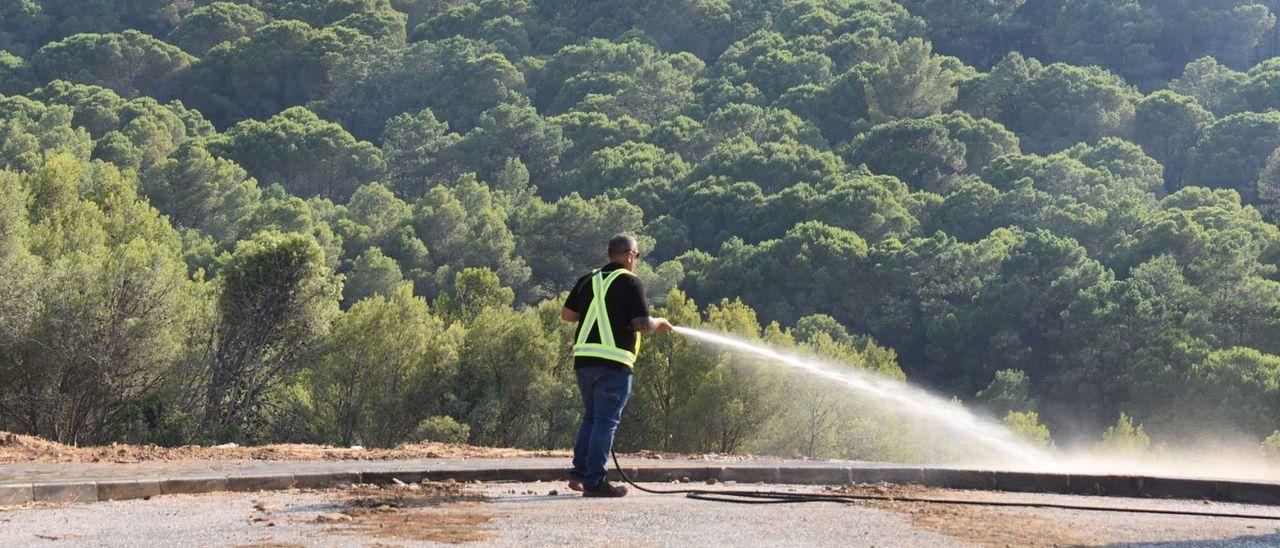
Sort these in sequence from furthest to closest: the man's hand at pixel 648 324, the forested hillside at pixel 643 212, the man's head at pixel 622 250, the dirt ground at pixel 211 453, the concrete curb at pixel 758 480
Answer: the forested hillside at pixel 643 212 < the dirt ground at pixel 211 453 < the concrete curb at pixel 758 480 < the man's head at pixel 622 250 < the man's hand at pixel 648 324

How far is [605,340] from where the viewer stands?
10.7m

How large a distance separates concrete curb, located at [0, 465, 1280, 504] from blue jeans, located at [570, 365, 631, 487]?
2.44 meters

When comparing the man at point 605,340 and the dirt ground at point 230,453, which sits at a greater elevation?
the man at point 605,340

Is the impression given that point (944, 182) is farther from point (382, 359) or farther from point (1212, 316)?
point (382, 359)

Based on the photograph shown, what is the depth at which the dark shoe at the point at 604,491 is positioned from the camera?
10.9 metres

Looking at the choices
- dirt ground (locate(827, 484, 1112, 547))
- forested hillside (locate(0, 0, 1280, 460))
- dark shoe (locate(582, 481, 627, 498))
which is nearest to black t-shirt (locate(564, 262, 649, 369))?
dark shoe (locate(582, 481, 627, 498))

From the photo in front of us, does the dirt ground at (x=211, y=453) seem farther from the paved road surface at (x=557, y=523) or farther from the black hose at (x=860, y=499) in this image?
the black hose at (x=860, y=499)

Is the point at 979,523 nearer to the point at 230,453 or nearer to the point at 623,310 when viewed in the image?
the point at 623,310

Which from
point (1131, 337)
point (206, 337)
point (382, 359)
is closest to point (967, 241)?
point (1131, 337)

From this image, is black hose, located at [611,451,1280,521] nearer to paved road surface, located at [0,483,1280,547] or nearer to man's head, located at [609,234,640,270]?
paved road surface, located at [0,483,1280,547]

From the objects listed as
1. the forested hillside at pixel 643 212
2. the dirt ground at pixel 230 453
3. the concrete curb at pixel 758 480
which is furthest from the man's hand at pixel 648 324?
the forested hillside at pixel 643 212

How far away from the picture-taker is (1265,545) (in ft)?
29.5

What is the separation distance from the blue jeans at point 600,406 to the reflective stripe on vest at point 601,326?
94 millimetres

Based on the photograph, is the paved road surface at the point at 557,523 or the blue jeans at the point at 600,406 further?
the blue jeans at the point at 600,406
